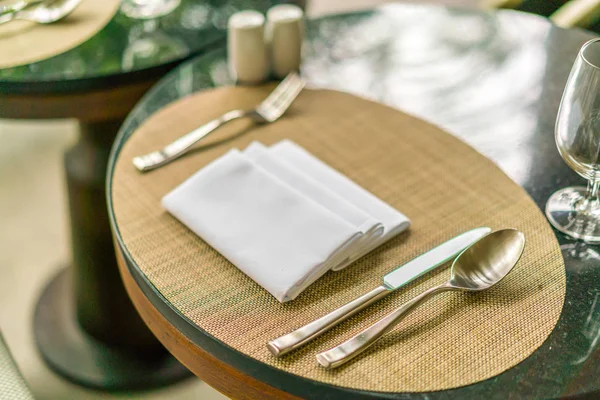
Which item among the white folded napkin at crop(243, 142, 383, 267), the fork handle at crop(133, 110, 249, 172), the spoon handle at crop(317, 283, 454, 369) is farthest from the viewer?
the fork handle at crop(133, 110, 249, 172)

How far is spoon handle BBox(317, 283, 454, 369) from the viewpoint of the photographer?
0.60 meters

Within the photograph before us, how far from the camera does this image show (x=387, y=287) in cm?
66

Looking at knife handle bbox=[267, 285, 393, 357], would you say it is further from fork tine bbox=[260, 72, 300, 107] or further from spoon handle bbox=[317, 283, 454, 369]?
fork tine bbox=[260, 72, 300, 107]

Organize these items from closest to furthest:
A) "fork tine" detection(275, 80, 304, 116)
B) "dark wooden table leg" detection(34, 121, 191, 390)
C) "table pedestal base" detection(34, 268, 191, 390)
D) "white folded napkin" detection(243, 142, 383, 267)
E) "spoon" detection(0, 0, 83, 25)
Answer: "white folded napkin" detection(243, 142, 383, 267) → "fork tine" detection(275, 80, 304, 116) → "spoon" detection(0, 0, 83, 25) → "dark wooden table leg" detection(34, 121, 191, 390) → "table pedestal base" detection(34, 268, 191, 390)

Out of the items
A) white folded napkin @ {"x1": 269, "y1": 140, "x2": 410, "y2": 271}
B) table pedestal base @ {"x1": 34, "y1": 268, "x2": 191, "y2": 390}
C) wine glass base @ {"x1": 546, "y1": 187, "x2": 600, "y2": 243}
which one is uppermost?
white folded napkin @ {"x1": 269, "y1": 140, "x2": 410, "y2": 271}

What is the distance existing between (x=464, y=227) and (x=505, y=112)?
266 mm

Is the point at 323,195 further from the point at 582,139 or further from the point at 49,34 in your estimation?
the point at 49,34

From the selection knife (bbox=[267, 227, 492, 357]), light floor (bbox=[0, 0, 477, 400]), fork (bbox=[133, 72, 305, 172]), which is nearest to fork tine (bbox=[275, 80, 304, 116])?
fork (bbox=[133, 72, 305, 172])

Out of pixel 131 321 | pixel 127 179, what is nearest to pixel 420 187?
pixel 127 179

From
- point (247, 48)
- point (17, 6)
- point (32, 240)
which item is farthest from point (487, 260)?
point (32, 240)

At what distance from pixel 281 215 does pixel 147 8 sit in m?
0.57

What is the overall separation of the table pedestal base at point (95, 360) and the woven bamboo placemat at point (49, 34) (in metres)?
0.61

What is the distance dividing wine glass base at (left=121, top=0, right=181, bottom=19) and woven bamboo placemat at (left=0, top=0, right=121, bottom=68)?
0.07ft

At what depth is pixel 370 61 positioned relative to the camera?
1042 millimetres
